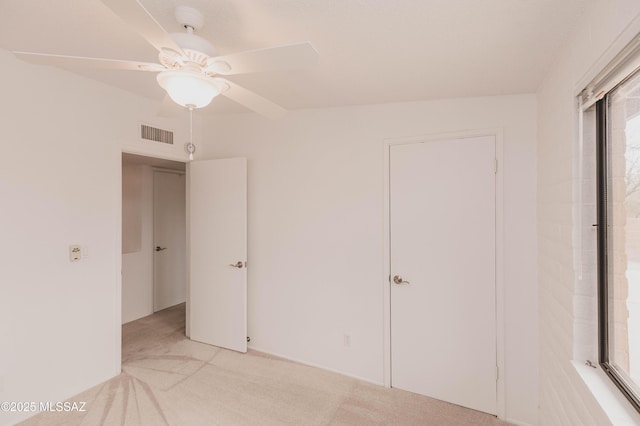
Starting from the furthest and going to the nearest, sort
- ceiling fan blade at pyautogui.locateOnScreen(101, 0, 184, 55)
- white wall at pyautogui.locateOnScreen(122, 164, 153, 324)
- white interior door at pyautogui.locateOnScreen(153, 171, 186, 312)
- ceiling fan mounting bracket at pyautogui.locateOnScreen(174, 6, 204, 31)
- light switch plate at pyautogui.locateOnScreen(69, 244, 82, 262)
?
white interior door at pyautogui.locateOnScreen(153, 171, 186, 312)
white wall at pyautogui.locateOnScreen(122, 164, 153, 324)
light switch plate at pyautogui.locateOnScreen(69, 244, 82, 262)
ceiling fan mounting bracket at pyautogui.locateOnScreen(174, 6, 204, 31)
ceiling fan blade at pyautogui.locateOnScreen(101, 0, 184, 55)

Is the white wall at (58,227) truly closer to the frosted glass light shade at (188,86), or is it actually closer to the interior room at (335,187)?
the interior room at (335,187)

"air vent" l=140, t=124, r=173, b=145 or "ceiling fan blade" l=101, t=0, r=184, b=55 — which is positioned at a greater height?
"air vent" l=140, t=124, r=173, b=145

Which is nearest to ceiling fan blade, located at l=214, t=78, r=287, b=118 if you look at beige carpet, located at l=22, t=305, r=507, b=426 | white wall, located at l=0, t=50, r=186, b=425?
white wall, located at l=0, t=50, r=186, b=425

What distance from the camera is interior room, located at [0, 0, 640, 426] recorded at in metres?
1.45

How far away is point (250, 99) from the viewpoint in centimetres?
157

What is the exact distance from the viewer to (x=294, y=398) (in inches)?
95.3

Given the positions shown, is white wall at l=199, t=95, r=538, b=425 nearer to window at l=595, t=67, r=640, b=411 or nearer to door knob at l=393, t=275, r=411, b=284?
door knob at l=393, t=275, r=411, b=284

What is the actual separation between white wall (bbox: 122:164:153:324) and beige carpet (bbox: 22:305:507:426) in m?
1.22

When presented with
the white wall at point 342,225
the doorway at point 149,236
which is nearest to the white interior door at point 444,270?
the white wall at point 342,225

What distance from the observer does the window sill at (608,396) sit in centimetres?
106

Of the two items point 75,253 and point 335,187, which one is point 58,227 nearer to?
point 75,253

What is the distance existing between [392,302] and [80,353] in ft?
8.25

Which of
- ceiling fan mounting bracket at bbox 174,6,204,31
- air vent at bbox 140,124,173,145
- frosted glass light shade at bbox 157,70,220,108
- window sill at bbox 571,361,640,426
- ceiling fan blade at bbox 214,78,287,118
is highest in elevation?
ceiling fan mounting bracket at bbox 174,6,204,31

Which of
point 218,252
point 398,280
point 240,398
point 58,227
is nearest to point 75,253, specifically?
point 58,227
